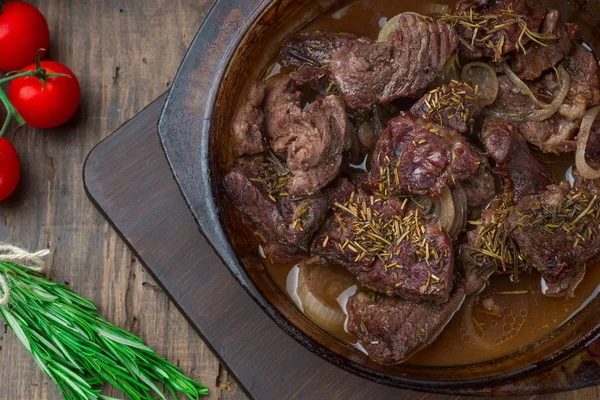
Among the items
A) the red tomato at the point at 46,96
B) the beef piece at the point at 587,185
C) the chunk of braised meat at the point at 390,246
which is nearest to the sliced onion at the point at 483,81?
the beef piece at the point at 587,185

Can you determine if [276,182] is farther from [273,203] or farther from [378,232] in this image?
[378,232]

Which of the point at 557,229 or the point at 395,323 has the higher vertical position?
the point at 557,229

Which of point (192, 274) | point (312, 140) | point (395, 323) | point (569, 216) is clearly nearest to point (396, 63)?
point (312, 140)

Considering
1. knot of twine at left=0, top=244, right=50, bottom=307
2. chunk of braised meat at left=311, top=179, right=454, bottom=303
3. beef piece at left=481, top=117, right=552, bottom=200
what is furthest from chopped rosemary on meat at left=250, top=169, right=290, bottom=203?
knot of twine at left=0, top=244, right=50, bottom=307

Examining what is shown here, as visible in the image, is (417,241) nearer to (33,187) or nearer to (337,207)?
(337,207)

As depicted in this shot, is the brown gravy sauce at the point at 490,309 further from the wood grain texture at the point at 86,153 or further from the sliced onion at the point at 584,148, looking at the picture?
the wood grain texture at the point at 86,153

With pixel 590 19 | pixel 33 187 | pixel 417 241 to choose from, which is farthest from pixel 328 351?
pixel 33 187
